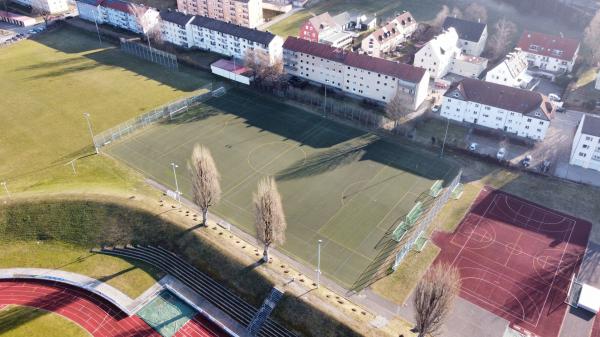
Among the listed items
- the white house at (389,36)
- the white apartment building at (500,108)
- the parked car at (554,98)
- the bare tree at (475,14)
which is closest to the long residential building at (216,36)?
the white house at (389,36)

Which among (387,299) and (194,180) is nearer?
(387,299)

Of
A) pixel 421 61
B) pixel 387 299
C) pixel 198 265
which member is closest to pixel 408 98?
pixel 421 61

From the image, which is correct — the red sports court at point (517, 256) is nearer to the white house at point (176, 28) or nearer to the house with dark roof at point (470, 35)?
the house with dark roof at point (470, 35)

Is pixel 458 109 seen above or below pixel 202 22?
below

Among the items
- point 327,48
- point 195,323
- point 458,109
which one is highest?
point 327,48

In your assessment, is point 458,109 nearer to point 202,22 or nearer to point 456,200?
point 456,200

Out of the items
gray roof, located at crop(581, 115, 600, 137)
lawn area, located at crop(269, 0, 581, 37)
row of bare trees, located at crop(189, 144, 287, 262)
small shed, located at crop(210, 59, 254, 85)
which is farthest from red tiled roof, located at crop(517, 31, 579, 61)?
row of bare trees, located at crop(189, 144, 287, 262)

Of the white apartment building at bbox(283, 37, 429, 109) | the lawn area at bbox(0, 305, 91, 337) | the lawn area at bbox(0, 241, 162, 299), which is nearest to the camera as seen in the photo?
the lawn area at bbox(0, 305, 91, 337)

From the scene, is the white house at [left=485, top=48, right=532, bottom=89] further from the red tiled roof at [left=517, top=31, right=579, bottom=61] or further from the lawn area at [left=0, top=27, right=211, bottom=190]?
the lawn area at [left=0, top=27, right=211, bottom=190]
